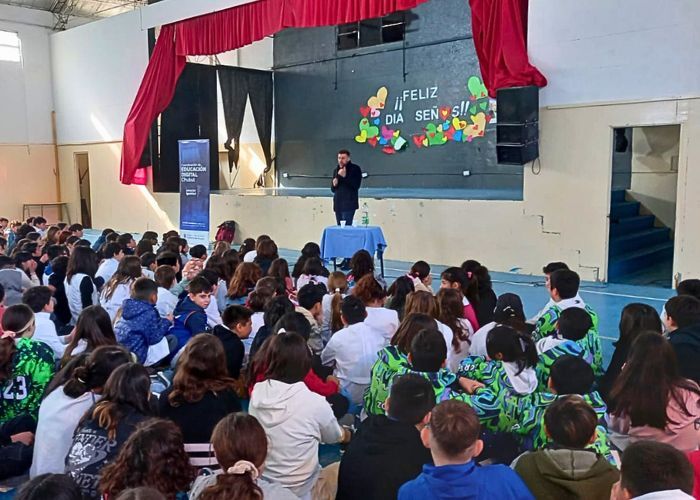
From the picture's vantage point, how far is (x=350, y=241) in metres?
6.99

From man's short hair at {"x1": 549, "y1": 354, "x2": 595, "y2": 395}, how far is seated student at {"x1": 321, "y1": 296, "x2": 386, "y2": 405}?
130 centimetres

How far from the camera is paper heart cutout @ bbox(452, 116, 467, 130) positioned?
34.0 ft

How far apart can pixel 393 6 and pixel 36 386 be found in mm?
6488

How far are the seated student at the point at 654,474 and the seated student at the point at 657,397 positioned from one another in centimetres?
106

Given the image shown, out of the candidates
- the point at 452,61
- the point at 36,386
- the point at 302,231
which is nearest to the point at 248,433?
the point at 36,386

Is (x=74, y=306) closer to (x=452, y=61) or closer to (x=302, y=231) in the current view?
(x=302, y=231)

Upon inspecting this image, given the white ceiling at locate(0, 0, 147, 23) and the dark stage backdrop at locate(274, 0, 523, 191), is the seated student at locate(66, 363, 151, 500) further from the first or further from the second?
the white ceiling at locate(0, 0, 147, 23)

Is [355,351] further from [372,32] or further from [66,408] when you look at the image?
[372,32]

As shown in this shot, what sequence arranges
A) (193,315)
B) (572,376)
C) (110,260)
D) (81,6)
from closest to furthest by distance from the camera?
(572,376) < (193,315) < (110,260) < (81,6)

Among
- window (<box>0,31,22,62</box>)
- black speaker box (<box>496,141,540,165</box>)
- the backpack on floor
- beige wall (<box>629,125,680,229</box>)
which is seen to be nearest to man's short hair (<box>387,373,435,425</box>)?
black speaker box (<box>496,141,540,165</box>)

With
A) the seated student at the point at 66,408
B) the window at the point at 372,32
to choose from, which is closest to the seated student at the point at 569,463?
the seated student at the point at 66,408

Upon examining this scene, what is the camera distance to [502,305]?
3.74 meters

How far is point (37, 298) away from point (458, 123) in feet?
26.4

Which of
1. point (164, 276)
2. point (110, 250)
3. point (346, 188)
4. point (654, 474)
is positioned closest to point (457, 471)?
point (654, 474)
